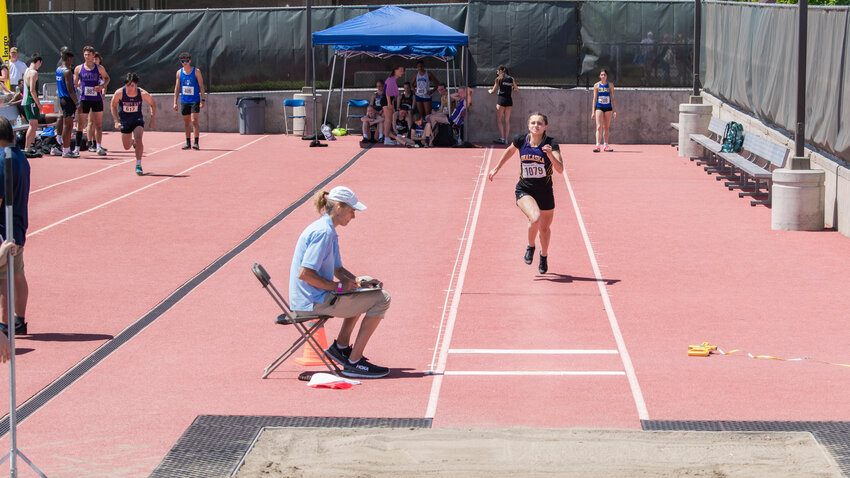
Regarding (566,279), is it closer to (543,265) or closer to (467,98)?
(543,265)

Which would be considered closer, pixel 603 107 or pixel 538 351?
pixel 538 351

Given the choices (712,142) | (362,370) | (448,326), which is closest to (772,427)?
(362,370)

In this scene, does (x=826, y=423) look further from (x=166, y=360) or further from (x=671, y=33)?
(x=671, y=33)

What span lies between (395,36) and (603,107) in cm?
491

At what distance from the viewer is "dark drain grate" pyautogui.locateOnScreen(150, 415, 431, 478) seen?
6879 millimetres

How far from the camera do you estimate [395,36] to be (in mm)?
25656

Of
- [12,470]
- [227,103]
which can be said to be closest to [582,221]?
[12,470]

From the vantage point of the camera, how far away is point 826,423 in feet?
25.1

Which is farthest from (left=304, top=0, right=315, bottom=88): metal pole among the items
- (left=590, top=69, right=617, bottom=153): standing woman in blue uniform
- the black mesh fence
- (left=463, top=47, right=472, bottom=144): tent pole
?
(left=590, top=69, right=617, bottom=153): standing woman in blue uniform

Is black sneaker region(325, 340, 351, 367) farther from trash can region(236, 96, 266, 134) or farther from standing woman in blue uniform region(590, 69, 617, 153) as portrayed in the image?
trash can region(236, 96, 266, 134)

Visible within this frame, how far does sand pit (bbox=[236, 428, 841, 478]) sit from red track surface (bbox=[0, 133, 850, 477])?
46cm

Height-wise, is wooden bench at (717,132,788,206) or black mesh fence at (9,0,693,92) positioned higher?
black mesh fence at (9,0,693,92)

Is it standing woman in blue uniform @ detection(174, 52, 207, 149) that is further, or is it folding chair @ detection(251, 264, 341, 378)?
standing woman in blue uniform @ detection(174, 52, 207, 149)

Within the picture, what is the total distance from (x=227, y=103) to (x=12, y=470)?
2376cm
